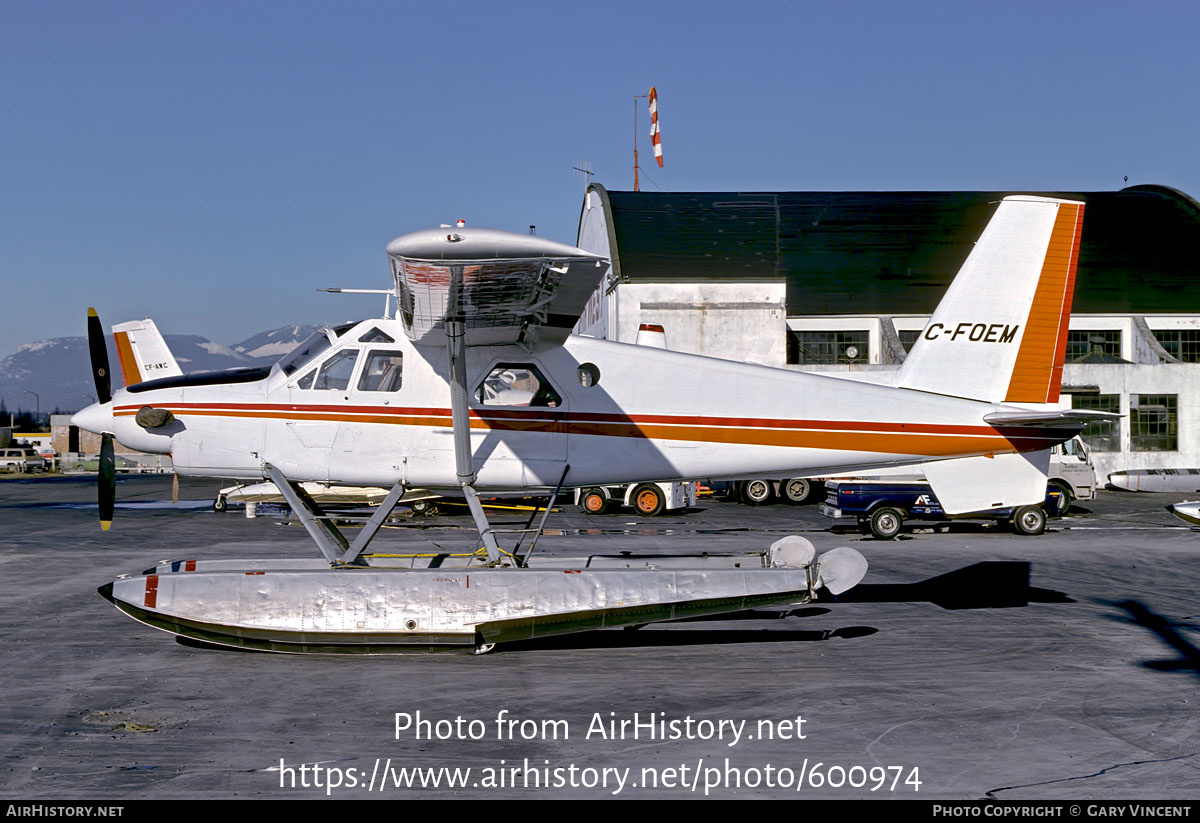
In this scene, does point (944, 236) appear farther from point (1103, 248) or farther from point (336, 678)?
point (336, 678)

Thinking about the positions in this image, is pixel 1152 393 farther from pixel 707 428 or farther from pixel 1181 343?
pixel 707 428

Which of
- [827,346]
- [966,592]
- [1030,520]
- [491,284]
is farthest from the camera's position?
[827,346]

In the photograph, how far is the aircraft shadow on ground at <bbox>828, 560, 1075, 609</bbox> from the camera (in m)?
11.9

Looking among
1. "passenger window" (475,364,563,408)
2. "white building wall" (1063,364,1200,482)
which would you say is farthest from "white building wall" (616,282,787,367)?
"passenger window" (475,364,563,408)

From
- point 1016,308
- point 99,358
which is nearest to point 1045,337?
point 1016,308

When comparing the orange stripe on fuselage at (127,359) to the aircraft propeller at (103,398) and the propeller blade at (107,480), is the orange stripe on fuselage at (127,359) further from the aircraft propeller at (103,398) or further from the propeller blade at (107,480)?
the propeller blade at (107,480)

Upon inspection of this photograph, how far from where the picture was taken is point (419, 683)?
7871mm

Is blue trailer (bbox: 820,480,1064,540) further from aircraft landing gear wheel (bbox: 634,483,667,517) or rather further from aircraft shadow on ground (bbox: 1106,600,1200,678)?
aircraft shadow on ground (bbox: 1106,600,1200,678)

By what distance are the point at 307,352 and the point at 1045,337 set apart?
7.33 m

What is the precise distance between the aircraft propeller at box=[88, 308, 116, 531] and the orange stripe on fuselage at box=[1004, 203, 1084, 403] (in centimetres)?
893

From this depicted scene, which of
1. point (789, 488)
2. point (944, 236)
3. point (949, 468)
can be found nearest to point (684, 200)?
point (944, 236)

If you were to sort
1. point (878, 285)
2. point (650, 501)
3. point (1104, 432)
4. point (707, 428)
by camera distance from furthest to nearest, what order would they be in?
point (878, 285) → point (1104, 432) → point (650, 501) → point (707, 428)

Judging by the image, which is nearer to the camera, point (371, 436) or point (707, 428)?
point (371, 436)

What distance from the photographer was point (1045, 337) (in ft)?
33.8
